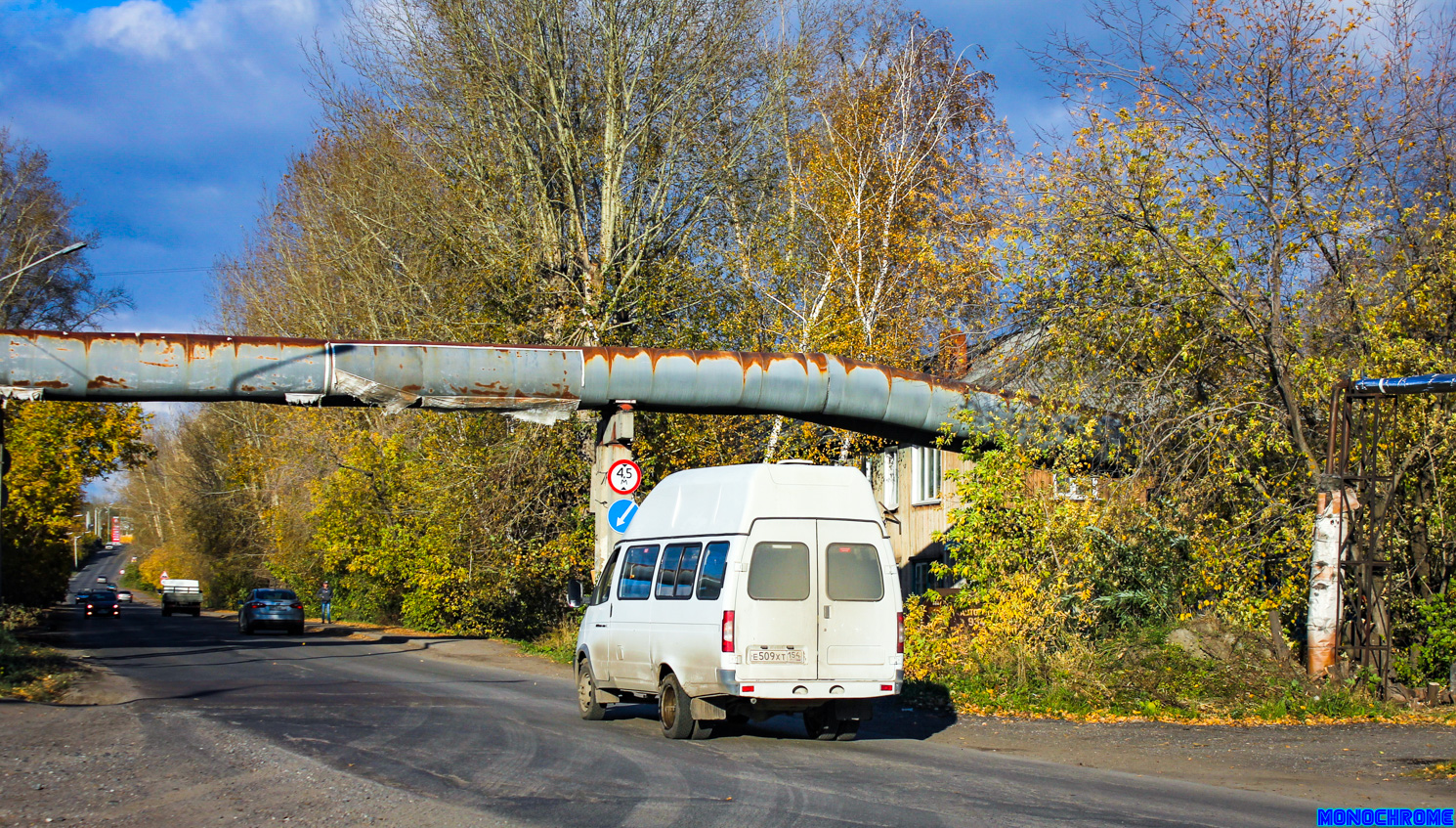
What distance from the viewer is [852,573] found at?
11.6 m

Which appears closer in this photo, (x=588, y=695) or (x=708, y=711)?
(x=708, y=711)

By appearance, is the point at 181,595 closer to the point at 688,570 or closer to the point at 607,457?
the point at 607,457

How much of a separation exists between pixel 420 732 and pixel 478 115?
18.8m

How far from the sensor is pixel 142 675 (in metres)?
19.8

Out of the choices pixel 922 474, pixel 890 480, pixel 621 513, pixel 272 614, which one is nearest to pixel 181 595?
pixel 272 614

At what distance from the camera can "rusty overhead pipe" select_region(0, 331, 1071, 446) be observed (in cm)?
1595

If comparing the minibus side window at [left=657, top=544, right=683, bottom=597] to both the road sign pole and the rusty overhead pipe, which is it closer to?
the road sign pole

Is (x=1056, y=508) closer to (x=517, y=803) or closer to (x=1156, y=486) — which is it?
(x=1156, y=486)

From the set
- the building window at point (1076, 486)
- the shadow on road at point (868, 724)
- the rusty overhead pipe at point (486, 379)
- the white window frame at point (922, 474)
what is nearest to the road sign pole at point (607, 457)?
the rusty overhead pipe at point (486, 379)

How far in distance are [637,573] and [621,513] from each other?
12.0 ft

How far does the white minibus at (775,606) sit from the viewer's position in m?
11.2

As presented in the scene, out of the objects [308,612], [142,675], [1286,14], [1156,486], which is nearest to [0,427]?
[142,675]

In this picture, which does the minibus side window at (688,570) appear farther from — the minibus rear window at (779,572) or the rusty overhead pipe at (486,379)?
the rusty overhead pipe at (486,379)

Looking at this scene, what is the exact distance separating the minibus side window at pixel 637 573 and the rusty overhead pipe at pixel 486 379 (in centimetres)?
435
